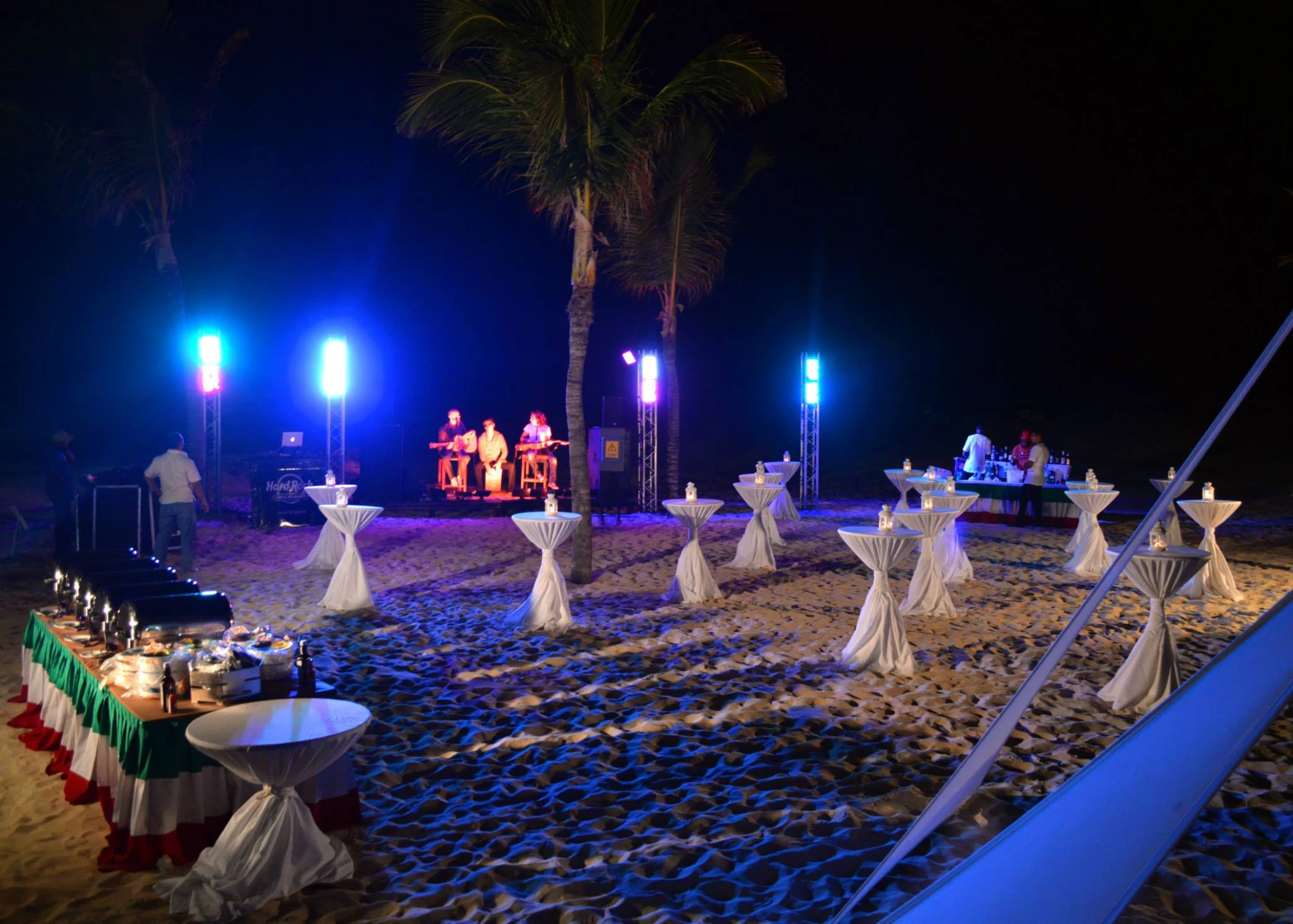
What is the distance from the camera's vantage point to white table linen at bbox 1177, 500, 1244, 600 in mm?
8469

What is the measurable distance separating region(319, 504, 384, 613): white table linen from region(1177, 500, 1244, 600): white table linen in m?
8.30

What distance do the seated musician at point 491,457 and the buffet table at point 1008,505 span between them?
8300 millimetres

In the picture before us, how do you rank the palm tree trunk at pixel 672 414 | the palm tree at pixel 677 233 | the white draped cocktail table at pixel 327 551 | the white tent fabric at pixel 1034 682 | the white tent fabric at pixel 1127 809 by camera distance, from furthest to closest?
the palm tree trunk at pixel 672 414 → the palm tree at pixel 677 233 → the white draped cocktail table at pixel 327 551 → the white tent fabric at pixel 1034 682 → the white tent fabric at pixel 1127 809

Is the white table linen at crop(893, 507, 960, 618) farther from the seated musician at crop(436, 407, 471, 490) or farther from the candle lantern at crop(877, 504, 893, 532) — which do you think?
the seated musician at crop(436, 407, 471, 490)

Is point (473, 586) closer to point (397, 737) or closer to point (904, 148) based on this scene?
point (397, 737)

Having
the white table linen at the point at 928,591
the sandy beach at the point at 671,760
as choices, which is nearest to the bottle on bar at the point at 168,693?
the sandy beach at the point at 671,760

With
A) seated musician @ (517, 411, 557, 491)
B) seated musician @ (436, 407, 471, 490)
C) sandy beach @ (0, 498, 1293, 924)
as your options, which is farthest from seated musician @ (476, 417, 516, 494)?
sandy beach @ (0, 498, 1293, 924)

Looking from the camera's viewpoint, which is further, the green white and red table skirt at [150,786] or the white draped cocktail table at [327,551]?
the white draped cocktail table at [327,551]

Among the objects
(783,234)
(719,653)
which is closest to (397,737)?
(719,653)

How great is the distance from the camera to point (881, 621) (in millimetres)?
5941

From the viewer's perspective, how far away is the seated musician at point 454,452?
15438 mm

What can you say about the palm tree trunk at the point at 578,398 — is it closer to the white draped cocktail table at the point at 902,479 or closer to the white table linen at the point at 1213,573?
the white draped cocktail table at the point at 902,479

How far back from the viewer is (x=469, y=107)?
8.12m

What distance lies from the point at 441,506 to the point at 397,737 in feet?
34.4
